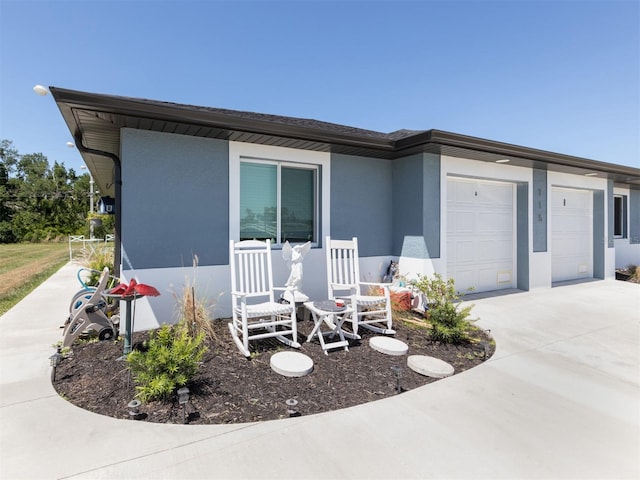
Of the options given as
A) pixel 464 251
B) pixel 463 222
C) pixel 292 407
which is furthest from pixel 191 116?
pixel 464 251

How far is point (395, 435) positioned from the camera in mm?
2344

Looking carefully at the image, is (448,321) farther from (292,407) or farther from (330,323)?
(292,407)

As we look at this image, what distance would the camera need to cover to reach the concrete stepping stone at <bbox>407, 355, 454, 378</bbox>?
335cm

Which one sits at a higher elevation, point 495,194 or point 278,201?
point 495,194

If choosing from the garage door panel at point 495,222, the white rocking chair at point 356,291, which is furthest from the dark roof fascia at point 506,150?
the white rocking chair at point 356,291

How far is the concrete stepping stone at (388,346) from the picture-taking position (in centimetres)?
392

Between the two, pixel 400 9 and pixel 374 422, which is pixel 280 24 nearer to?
pixel 400 9

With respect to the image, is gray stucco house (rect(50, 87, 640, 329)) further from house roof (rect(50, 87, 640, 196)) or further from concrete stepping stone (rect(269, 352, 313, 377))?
concrete stepping stone (rect(269, 352, 313, 377))

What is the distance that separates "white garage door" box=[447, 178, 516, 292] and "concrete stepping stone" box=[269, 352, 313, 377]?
168 inches

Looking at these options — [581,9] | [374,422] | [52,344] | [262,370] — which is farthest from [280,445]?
[581,9]

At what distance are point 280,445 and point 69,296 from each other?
7.11 metres

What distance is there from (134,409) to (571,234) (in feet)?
34.9

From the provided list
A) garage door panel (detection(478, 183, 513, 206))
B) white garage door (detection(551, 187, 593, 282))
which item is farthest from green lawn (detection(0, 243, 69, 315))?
white garage door (detection(551, 187, 593, 282))

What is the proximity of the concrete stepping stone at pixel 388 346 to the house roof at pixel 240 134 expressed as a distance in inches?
125
